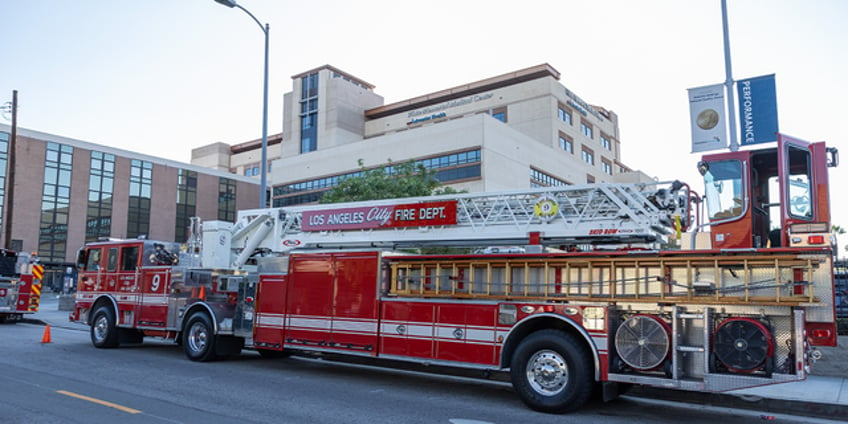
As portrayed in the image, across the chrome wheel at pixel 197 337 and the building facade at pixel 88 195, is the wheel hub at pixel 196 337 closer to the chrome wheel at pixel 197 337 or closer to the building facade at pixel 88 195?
the chrome wheel at pixel 197 337

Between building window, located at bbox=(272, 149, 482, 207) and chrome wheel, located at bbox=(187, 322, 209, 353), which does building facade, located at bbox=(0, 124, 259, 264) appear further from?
chrome wheel, located at bbox=(187, 322, 209, 353)

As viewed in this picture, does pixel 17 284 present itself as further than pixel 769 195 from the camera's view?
Yes

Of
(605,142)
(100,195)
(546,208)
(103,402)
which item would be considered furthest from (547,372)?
(605,142)

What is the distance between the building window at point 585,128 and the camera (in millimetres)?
73231

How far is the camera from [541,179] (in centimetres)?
6138

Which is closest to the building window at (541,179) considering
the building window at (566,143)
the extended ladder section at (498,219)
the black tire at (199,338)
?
the building window at (566,143)

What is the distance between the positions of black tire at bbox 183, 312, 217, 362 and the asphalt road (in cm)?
24

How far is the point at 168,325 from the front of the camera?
47.4ft

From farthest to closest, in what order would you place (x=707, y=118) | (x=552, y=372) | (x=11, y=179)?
1. (x=11, y=179)
2. (x=707, y=118)
3. (x=552, y=372)

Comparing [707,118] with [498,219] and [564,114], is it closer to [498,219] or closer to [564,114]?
[498,219]

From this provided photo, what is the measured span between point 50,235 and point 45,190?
4.07 m

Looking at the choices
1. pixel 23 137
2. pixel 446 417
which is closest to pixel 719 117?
pixel 446 417

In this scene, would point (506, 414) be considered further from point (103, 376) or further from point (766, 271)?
point (103, 376)

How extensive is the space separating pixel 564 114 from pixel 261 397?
6365cm
